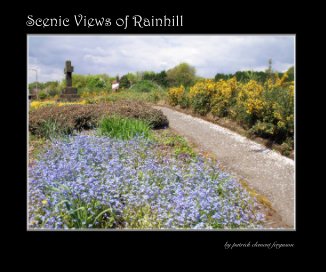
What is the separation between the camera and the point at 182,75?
21.2 metres

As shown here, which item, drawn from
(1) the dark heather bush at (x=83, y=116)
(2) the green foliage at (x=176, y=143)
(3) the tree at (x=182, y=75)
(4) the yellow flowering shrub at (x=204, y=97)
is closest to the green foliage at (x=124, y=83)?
(3) the tree at (x=182, y=75)

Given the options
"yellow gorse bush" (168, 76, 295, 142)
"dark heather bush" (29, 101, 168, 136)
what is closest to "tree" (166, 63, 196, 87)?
"yellow gorse bush" (168, 76, 295, 142)

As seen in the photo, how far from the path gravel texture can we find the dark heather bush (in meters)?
0.72

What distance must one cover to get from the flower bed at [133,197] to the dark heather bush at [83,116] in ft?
9.70

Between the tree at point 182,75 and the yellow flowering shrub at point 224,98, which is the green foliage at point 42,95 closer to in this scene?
the tree at point 182,75

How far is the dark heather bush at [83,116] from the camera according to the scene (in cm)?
825

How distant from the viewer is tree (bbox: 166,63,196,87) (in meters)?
19.9

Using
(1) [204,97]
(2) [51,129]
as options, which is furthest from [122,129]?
(1) [204,97]

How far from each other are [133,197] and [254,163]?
2.87 m

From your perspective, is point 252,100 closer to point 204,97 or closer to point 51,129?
point 204,97

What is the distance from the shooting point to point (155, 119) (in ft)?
29.2

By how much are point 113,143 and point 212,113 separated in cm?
511
